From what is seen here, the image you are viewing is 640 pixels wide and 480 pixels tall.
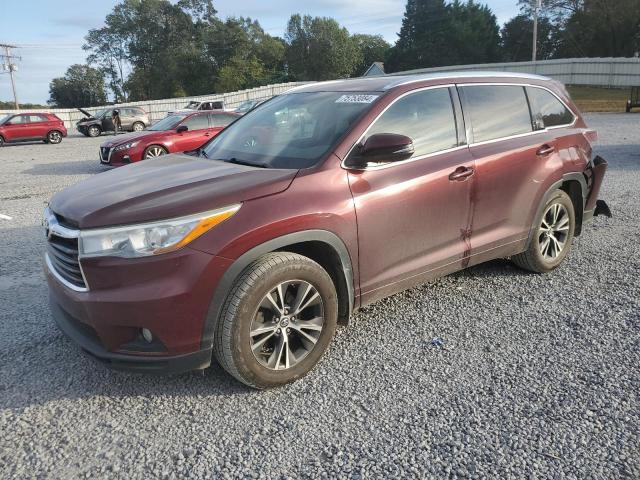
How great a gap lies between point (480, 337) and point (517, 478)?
1350mm

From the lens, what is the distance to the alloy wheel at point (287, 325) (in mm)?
2857

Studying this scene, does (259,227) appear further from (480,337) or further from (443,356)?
(480,337)

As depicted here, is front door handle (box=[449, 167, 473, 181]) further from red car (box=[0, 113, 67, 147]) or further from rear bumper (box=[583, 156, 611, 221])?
→ red car (box=[0, 113, 67, 147])

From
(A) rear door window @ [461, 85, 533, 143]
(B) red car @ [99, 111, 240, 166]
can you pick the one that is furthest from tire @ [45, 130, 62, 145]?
(A) rear door window @ [461, 85, 533, 143]

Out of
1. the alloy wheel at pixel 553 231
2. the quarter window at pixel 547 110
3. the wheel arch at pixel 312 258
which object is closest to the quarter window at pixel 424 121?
the wheel arch at pixel 312 258

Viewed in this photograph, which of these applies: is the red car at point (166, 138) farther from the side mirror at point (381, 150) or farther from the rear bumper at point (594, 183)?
the side mirror at point (381, 150)

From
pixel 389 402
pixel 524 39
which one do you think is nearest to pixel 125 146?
pixel 389 402

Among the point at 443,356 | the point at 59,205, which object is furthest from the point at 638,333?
the point at 59,205

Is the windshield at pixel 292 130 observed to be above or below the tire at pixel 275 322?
above

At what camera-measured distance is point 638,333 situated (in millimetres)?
3473

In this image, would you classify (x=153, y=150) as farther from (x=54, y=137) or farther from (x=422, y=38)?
(x=422, y=38)

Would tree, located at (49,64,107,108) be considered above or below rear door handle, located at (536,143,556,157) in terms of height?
above

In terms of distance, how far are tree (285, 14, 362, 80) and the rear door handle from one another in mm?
96182

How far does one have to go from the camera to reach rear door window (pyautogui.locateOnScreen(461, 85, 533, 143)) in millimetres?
3898
